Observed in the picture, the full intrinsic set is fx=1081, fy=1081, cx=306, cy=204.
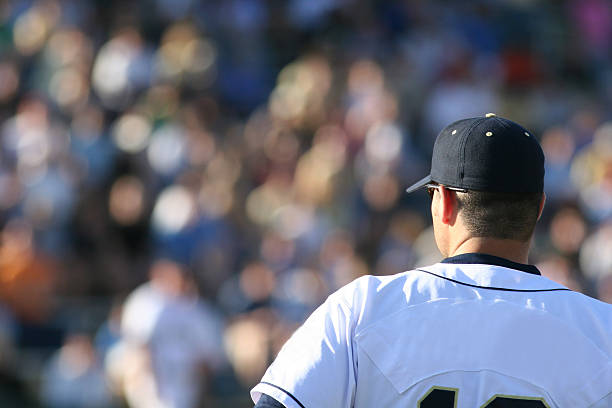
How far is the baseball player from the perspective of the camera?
7.30 feet

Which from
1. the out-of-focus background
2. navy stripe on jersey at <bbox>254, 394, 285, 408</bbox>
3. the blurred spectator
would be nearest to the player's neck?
navy stripe on jersey at <bbox>254, 394, 285, 408</bbox>

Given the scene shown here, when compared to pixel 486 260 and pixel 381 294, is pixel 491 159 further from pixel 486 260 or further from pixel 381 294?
pixel 381 294

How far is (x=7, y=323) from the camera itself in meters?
9.42

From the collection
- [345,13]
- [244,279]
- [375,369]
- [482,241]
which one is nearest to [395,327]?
[375,369]

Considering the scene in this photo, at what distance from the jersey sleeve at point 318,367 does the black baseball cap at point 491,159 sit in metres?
0.39

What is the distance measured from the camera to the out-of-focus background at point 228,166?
905 centimetres

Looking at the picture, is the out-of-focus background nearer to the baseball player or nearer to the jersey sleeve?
the baseball player

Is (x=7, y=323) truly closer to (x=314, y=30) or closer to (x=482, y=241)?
(x=314, y=30)

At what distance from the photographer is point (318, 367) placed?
2.23 meters

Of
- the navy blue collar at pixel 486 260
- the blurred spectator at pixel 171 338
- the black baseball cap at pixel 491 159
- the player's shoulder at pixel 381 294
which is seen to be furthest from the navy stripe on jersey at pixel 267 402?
the blurred spectator at pixel 171 338

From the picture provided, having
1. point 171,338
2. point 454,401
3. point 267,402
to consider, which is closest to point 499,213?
point 454,401

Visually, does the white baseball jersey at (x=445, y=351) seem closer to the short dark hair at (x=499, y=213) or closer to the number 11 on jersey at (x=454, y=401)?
the number 11 on jersey at (x=454, y=401)

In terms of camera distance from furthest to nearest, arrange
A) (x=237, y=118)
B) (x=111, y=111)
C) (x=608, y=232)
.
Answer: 1. (x=237, y=118)
2. (x=111, y=111)
3. (x=608, y=232)

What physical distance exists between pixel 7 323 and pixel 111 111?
2867 millimetres
